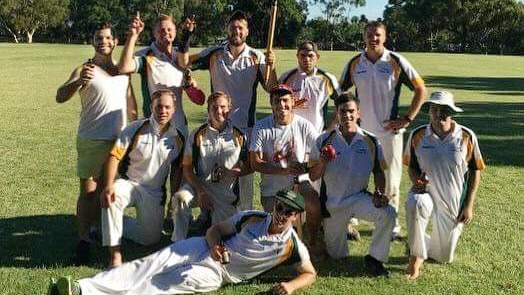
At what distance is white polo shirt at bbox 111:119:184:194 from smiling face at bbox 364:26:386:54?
7.93 feet

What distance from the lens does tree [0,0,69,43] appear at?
8150cm

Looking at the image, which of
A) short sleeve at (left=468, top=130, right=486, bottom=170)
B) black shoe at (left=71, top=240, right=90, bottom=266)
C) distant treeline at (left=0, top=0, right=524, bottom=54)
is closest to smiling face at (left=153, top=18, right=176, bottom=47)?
black shoe at (left=71, top=240, right=90, bottom=266)

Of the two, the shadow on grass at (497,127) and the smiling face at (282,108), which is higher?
the smiling face at (282,108)

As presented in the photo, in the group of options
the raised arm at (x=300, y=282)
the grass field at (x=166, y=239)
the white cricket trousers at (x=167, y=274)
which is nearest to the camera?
the white cricket trousers at (x=167, y=274)

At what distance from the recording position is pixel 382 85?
6.83 metres

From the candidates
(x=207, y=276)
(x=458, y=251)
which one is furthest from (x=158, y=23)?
(x=458, y=251)

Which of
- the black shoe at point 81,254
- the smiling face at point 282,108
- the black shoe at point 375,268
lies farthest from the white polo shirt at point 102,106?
the black shoe at point 375,268

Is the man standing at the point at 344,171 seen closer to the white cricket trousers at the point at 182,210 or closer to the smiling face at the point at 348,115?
the smiling face at the point at 348,115

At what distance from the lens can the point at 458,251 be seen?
21.2ft

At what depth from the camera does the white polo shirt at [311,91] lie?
22.6ft

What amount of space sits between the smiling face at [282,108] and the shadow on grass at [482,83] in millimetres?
20264

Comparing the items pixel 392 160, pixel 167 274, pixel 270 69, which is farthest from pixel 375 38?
pixel 167 274

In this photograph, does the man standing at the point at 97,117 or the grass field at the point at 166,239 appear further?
the man standing at the point at 97,117

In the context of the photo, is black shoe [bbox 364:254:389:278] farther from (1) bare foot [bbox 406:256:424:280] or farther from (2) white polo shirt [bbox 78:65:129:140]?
(2) white polo shirt [bbox 78:65:129:140]
